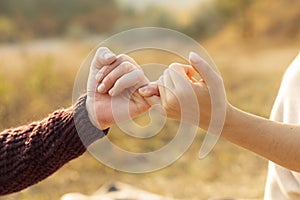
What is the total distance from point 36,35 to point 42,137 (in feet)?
23.8

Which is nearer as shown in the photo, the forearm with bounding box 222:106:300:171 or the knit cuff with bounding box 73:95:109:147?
the forearm with bounding box 222:106:300:171

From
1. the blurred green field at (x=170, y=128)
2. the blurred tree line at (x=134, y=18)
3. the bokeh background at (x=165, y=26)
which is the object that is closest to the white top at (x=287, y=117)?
the bokeh background at (x=165, y=26)

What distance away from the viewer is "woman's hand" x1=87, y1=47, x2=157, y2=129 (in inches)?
47.2

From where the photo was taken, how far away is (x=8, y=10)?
29.1ft

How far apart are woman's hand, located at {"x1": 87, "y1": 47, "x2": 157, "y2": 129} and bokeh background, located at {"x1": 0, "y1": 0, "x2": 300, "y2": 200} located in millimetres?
590

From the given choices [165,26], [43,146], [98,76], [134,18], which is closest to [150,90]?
[98,76]

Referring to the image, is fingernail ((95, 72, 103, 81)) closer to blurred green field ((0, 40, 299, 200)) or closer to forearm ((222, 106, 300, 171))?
forearm ((222, 106, 300, 171))

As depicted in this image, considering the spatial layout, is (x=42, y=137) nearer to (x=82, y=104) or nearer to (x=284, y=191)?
(x=82, y=104)

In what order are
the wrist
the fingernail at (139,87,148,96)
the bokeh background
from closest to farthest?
the fingernail at (139,87,148,96) → the wrist → the bokeh background

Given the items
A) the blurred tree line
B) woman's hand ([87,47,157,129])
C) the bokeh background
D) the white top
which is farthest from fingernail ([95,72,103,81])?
the blurred tree line

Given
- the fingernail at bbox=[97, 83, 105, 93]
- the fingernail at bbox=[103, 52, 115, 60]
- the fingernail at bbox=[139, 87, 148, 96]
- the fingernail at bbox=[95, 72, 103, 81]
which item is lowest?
the fingernail at bbox=[97, 83, 105, 93]

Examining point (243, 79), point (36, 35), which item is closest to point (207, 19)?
point (36, 35)

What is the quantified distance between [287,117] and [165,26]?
21.8 ft

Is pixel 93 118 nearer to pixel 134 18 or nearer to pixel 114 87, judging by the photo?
pixel 114 87
